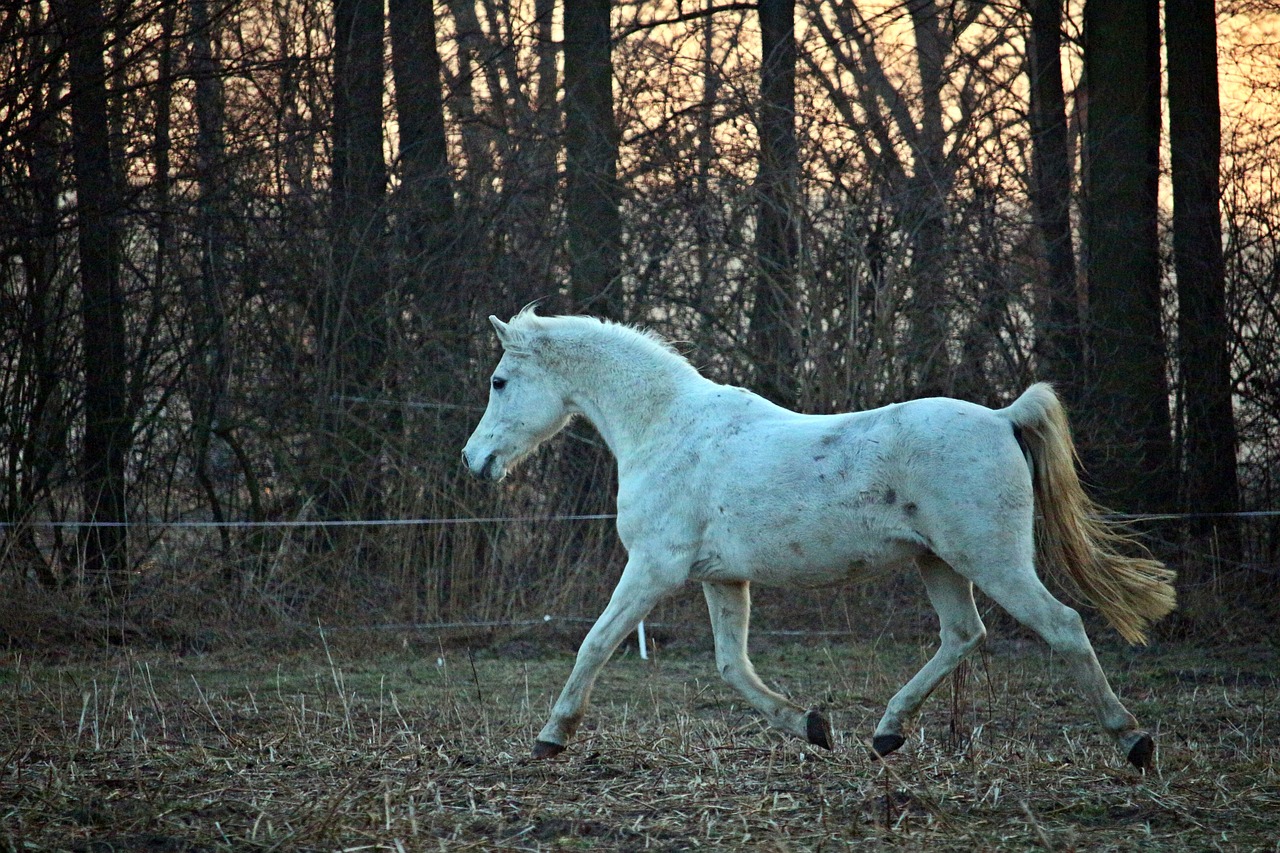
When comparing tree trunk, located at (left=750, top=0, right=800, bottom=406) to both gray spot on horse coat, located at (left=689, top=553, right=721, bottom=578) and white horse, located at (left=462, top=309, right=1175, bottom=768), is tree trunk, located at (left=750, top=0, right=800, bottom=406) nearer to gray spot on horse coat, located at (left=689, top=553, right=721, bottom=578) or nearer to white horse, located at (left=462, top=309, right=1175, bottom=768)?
white horse, located at (left=462, top=309, right=1175, bottom=768)

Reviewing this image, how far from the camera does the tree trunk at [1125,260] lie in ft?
37.8

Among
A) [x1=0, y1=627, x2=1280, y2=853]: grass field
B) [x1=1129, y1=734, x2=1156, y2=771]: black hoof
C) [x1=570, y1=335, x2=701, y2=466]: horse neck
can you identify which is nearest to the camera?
[x1=0, y1=627, x2=1280, y2=853]: grass field

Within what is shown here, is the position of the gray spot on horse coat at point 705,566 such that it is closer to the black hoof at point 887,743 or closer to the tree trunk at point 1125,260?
the black hoof at point 887,743

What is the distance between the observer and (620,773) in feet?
16.3

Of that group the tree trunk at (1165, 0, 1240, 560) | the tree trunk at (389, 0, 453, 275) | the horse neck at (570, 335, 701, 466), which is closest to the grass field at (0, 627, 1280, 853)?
the horse neck at (570, 335, 701, 466)

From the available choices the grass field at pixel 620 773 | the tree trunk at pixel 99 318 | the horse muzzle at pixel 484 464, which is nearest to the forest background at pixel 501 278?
the tree trunk at pixel 99 318

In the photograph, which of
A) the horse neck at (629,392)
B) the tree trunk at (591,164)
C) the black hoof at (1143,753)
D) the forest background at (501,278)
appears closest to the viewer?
the black hoof at (1143,753)

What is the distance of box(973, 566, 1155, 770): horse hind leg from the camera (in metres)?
4.87

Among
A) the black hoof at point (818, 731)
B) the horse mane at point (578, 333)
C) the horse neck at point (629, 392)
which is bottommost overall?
the black hoof at point (818, 731)

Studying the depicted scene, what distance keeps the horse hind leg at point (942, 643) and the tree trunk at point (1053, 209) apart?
6.29m

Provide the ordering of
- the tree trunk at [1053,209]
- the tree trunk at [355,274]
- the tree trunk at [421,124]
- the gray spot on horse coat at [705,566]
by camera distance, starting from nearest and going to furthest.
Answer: the gray spot on horse coat at [705,566]
the tree trunk at [355,274]
the tree trunk at [1053,209]
the tree trunk at [421,124]

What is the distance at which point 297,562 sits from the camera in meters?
10.8

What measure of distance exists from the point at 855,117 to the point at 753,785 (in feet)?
29.3

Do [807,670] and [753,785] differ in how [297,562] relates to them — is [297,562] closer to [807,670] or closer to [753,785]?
[807,670]
